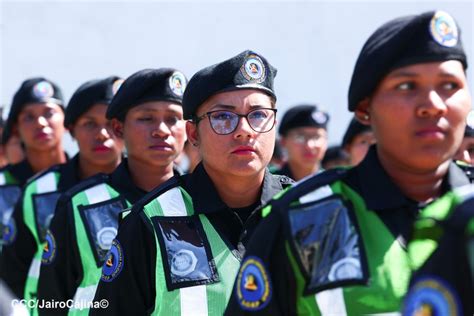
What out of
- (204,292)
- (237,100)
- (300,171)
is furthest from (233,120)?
(300,171)

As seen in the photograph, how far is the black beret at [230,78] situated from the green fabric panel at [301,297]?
1237 mm

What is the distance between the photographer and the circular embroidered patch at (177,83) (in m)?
A: 4.68

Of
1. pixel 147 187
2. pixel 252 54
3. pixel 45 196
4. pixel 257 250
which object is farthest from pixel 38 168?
pixel 257 250

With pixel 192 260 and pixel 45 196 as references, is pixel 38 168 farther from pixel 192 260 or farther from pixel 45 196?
pixel 192 260

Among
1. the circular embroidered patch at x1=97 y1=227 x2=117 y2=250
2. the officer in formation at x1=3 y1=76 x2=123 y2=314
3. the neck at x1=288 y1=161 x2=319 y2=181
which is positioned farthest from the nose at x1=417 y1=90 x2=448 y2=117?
the neck at x1=288 y1=161 x2=319 y2=181

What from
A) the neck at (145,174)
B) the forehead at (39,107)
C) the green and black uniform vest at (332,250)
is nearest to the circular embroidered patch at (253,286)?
the green and black uniform vest at (332,250)

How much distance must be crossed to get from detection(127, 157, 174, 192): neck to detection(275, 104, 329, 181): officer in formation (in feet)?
11.9

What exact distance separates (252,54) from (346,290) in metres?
1.55

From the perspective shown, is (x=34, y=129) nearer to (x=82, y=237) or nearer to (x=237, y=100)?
(x=82, y=237)

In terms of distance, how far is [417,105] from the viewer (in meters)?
2.54

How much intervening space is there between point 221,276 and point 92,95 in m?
2.54

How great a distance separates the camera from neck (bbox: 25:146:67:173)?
693cm

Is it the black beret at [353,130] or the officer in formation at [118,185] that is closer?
the officer in formation at [118,185]

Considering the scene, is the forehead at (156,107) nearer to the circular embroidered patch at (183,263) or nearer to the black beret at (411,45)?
the circular embroidered patch at (183,263)
